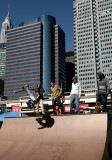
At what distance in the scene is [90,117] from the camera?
5.38 m

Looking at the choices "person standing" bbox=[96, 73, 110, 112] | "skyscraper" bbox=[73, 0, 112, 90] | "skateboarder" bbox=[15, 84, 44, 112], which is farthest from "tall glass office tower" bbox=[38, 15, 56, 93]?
"skateboarder" bbox=[15, 84, 44, 112]

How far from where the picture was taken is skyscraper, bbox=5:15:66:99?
130500mm

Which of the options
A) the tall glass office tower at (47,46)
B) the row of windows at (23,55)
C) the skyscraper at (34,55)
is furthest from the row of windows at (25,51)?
the tall glass office tower at (47,46)

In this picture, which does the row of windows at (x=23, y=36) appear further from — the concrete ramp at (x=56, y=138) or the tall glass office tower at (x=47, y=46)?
the concrete ramp at (x=56, y=138)

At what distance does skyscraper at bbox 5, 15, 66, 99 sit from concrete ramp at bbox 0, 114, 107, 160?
396 ft

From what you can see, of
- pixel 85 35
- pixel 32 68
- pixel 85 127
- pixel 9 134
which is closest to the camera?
pixel 85 127

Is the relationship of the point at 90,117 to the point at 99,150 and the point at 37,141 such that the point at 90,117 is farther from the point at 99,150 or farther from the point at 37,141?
the point at 37,141

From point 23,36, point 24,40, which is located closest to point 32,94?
point 24,40

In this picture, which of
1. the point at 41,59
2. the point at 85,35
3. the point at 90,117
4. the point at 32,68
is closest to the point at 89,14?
the point at 85,35

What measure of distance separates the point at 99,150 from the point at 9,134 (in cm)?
316

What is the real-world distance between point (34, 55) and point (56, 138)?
12991 centimetres

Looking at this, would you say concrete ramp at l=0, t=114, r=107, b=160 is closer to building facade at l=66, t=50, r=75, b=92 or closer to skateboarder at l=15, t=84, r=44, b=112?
skateboarder at l=15, t=84, r=44, b=112

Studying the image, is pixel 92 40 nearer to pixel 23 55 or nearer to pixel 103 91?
pixel 23 55

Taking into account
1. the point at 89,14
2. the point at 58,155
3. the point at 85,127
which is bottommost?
the point at 58,155
